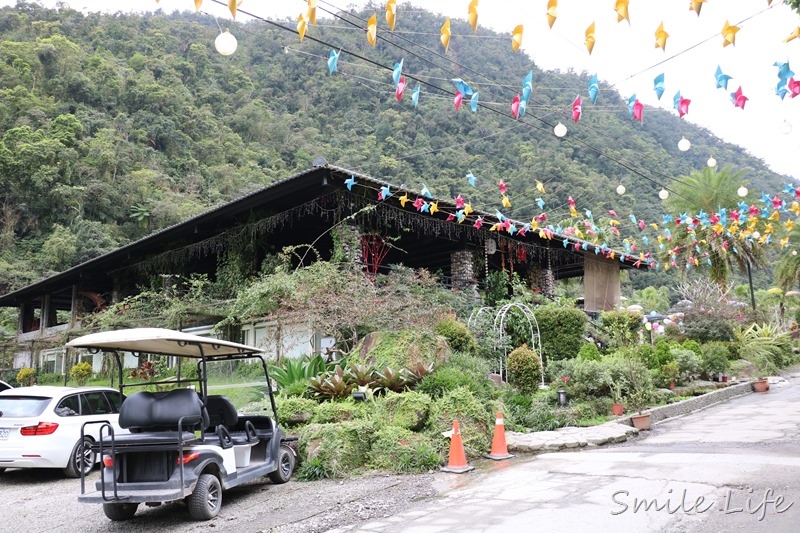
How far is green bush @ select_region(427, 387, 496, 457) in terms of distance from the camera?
8.73 m

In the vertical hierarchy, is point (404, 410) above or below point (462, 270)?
below

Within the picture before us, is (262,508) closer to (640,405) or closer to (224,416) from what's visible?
(224,416)

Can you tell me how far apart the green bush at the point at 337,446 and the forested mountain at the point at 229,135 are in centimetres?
2001

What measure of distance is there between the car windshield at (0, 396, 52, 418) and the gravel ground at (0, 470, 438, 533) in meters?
1.11

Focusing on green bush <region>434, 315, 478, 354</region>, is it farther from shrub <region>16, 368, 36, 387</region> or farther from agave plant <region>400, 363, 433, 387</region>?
shrub <region>16, 368, 36, 387</region>

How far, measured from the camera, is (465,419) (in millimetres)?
9031

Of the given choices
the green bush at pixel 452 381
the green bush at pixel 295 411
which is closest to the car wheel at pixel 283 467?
the green bush at pixel 295 411

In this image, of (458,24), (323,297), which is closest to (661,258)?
(323,297)

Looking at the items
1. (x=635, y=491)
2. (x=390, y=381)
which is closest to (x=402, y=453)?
(x=390, y=381)

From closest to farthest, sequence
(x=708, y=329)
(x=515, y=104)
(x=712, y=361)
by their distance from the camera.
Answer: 1. (x=515, y=104)
2. (x=712, y=361)
3. (x=708, y=329)

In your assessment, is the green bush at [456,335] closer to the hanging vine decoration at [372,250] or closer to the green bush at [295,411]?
the green bush at [295,411]

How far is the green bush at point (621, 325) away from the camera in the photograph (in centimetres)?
1747

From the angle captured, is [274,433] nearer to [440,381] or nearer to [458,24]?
[440,381]

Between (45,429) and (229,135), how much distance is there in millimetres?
43364
